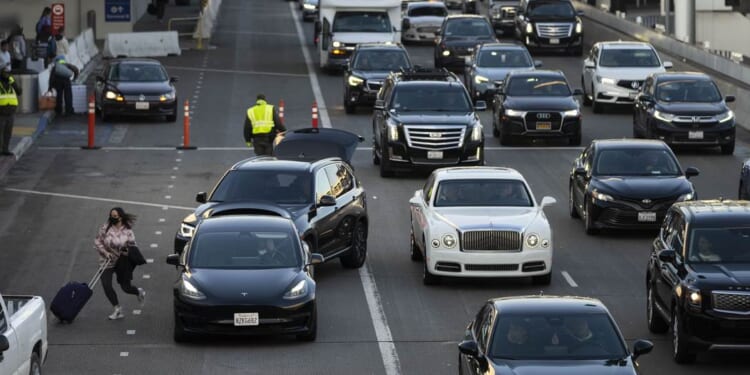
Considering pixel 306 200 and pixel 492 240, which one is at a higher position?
pixel 306 200

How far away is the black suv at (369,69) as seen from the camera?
43.6m

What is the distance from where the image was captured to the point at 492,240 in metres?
22.9

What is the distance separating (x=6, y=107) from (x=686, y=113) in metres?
13.8

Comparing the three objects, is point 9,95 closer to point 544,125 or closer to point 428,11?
point 544,125

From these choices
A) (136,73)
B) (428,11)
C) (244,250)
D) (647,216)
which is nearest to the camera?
(244,250)

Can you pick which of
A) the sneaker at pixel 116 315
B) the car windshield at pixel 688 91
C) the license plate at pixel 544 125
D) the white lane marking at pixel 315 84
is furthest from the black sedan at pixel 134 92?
the sneaker at pixel 116 315

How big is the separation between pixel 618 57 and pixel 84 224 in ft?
64.5

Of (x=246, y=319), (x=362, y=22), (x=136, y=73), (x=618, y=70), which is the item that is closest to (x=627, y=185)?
(x=246, y=319)

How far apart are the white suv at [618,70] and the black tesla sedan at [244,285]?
2387 centimetres

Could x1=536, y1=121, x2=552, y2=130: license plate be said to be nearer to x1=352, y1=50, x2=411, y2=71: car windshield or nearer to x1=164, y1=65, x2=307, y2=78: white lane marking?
x1=352, y1=50, x2=411, y2=71: car windshield

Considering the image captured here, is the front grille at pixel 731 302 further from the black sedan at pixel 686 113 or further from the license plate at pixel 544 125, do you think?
the license plate at pixel 544 125

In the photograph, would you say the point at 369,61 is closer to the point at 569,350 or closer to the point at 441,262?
the point at 441,262

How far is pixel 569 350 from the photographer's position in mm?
15297

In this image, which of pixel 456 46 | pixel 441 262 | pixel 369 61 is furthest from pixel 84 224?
pixel 456 46
